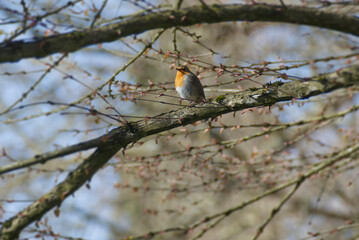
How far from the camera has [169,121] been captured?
241cm

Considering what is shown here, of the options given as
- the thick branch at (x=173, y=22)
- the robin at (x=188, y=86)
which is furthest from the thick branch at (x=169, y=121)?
the robin at (x=188, y=86)

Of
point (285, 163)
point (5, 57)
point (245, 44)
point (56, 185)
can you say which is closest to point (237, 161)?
point (285, 163)

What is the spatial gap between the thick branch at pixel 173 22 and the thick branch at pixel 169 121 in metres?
0.45

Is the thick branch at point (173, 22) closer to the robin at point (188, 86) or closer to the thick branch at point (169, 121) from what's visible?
the thick branch at point (169, 121)

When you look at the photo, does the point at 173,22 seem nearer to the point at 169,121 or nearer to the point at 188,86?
the point at 169,121

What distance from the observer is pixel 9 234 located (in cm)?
287

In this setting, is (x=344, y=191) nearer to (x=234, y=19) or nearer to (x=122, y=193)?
(x=122, y=193)

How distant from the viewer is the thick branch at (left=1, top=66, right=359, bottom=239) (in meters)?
2.08

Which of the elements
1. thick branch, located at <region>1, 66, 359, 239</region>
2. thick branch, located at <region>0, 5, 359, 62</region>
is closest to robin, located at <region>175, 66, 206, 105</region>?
thick branch, located at <region>1, 66, 359, 239</region>

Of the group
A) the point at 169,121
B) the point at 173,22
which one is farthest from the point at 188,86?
the point at 173,22

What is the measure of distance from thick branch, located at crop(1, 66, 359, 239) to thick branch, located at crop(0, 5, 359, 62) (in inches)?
17.9

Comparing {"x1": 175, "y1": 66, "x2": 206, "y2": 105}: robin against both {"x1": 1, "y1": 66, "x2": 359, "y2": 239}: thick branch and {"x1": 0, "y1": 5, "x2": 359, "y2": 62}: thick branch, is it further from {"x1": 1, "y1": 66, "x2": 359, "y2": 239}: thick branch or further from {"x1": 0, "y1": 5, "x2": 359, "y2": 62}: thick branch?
{"x1": 0, "y1": 5, "x2": 359, "y2": 62}: thick branch

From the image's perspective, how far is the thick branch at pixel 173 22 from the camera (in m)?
1.78

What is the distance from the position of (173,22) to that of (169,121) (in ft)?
2.07
